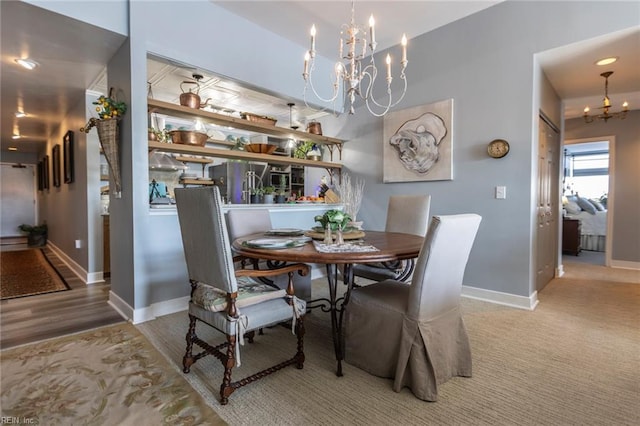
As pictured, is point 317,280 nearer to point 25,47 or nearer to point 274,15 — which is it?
point 274,15

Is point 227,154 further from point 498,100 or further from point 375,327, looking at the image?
point 498,100

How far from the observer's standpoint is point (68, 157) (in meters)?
4.55

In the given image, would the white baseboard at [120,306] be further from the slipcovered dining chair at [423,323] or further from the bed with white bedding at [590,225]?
the bed with white bedding at [590,225]

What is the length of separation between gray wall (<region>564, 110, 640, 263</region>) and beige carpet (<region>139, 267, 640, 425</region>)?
291cm

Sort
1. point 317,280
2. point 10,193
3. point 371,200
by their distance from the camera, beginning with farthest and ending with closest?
point 10,193 < point 371,200 < point 317,280

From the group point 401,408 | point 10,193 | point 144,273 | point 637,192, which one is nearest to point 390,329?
point 401,408

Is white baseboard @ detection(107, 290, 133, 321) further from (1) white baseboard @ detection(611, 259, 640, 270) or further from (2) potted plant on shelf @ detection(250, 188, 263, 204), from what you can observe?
(1) white baseboard @ detection(611, 259, 640, 270)

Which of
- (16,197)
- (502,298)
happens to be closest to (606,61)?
(502,298)

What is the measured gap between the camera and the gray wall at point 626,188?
15.5 feet

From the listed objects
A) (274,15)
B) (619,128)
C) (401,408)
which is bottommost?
(401,408)

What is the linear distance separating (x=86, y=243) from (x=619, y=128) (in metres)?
8.05

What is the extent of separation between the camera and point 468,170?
3.33 m

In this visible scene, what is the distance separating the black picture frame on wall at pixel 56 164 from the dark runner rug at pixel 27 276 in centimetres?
140

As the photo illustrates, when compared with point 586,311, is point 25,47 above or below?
above
